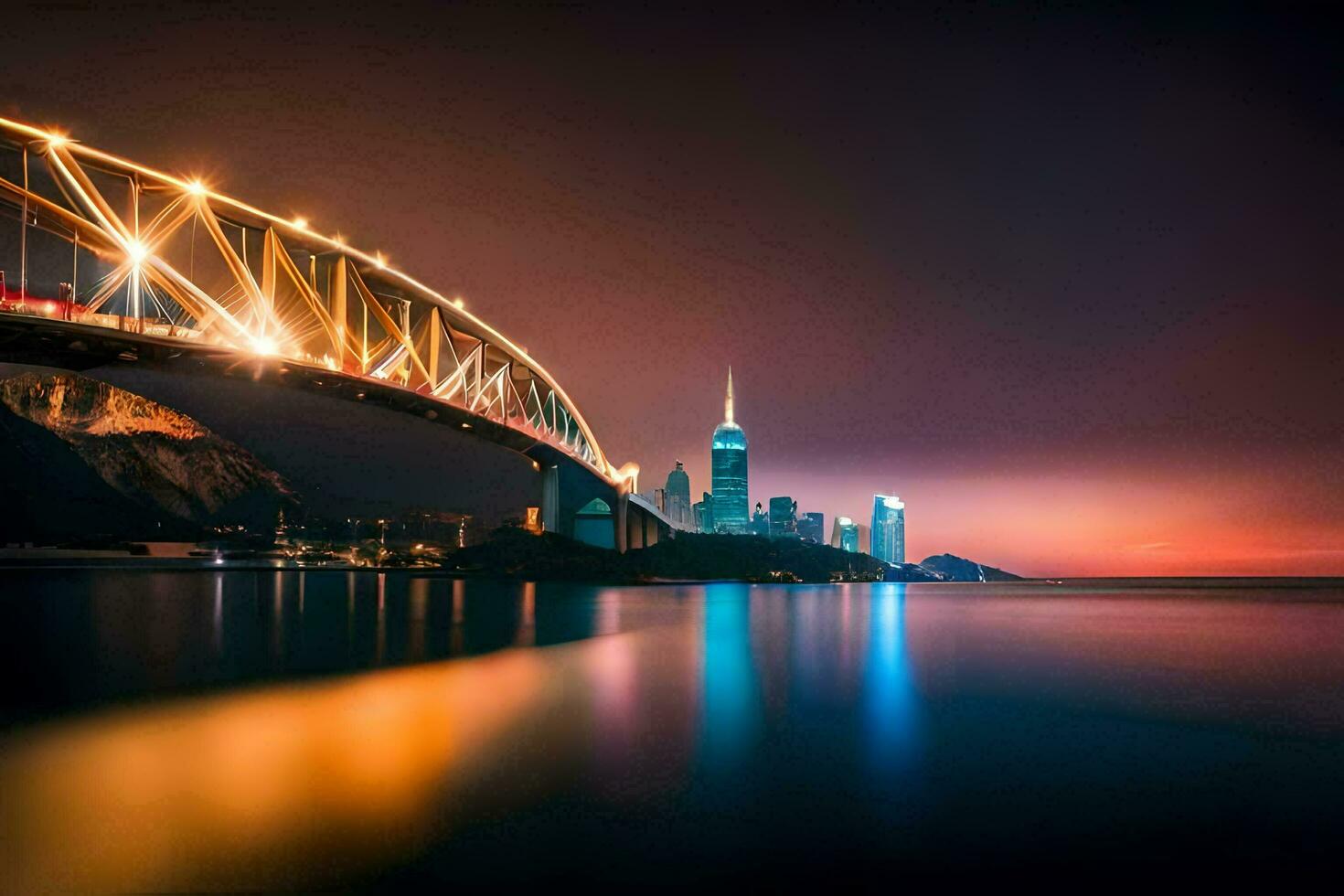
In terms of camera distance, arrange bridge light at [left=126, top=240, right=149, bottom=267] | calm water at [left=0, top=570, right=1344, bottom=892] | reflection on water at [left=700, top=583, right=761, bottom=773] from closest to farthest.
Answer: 1. calm water at [left=0, top=570, right=1344, bottom=892]
2. reflection on water at [left=700, top=583, right=761, bottom=773]
3. bridge light at [left=126, top=240, right=149, bottom=267]

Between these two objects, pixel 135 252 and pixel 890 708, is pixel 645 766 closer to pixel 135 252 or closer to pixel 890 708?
pixel 890 708

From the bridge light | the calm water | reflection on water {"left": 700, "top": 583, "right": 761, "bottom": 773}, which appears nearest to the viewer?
the calm water

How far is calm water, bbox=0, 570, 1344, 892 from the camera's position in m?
7.30

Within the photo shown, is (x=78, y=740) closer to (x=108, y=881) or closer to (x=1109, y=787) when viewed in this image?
(x=108, y=881)

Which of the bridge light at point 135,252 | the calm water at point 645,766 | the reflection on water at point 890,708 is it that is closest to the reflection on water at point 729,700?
the calm water at point 645,766

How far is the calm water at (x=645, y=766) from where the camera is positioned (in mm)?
7297

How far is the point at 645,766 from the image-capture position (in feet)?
35.7

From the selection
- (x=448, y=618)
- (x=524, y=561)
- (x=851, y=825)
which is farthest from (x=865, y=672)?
(x=524, y=561)

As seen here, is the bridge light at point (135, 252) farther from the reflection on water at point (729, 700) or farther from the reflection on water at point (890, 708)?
the reflection on water at point (890, 708)

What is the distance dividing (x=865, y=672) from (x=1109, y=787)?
455 inches

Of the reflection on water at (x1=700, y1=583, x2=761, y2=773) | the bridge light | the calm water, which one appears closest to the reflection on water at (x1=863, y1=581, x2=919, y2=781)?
the calm water

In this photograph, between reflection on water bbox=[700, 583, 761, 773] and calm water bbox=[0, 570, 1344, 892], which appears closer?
calm water bbox=[0, 570, 1344, 892]

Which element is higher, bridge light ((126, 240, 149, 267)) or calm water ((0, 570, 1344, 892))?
bridge light ((126, 240, 149, 267))

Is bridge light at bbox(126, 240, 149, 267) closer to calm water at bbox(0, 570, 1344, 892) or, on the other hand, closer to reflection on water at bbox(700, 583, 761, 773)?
calm water at bbox(0, 570, 1344, 892)
